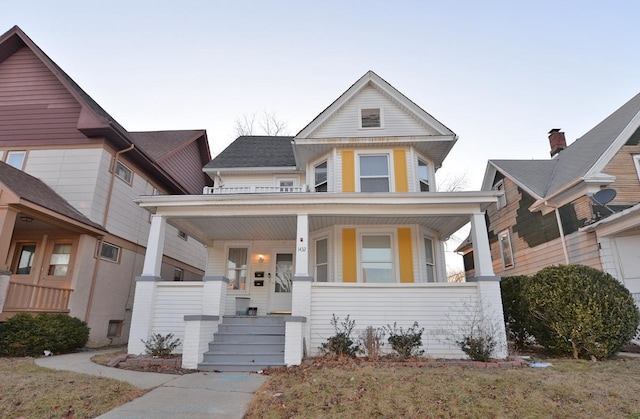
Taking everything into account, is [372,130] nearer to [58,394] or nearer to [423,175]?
[423,175]

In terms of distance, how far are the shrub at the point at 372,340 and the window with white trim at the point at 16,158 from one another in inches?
452

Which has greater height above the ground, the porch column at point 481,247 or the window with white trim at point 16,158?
the window with white trim at point 16,158

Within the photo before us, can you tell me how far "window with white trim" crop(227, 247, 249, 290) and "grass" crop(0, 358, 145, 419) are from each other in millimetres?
5247

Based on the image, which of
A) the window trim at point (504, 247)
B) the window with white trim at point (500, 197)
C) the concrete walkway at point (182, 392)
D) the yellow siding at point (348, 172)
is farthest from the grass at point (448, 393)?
the window with white trim at point (500, 197)

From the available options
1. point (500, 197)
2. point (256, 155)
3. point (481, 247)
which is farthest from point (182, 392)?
point (500, 197)

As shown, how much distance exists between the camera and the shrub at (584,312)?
21.2 feet

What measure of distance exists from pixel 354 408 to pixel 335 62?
13863mm

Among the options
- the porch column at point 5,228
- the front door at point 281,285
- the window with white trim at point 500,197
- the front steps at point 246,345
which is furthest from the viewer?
the window with white trim at point 500,197

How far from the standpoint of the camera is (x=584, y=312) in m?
6.52

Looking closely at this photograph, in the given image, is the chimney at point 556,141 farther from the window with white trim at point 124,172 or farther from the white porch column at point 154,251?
Answer: the window with white trim at point 124,172

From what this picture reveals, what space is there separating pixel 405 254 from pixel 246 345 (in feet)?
15.5

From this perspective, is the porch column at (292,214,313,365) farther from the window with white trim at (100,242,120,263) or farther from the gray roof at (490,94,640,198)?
the gray roof at (490,94,640,198)

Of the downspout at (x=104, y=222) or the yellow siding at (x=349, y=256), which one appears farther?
the downspout at (x=104, y=222)

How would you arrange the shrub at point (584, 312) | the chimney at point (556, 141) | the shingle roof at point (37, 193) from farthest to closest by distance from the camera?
the chimney at point (556, 141) → the shingle roof at point (37, 193) → the shrub at point (584, 312)
